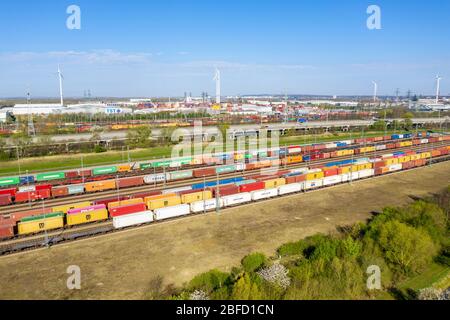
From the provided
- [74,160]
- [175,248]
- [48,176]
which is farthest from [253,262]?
[74,160]

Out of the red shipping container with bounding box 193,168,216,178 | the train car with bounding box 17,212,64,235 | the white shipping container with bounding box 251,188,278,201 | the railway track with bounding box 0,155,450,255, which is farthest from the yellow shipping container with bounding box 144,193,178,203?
the red shipping container with bounding box 193,168,216,178

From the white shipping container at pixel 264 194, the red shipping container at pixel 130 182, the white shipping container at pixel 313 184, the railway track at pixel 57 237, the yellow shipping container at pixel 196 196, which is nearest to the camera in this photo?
the railway track at pixel 57 237

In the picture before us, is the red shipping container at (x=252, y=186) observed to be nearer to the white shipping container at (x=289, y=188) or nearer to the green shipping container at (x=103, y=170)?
the white shipping container at (x=289, y=188)

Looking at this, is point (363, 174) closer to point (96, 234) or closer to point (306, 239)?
point (306, 239)

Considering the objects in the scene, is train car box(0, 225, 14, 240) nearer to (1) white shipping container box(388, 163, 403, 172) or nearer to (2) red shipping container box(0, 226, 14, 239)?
(2) red shipping container box(0, 226, 14, 239)

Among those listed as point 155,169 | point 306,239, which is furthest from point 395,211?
point 155,169

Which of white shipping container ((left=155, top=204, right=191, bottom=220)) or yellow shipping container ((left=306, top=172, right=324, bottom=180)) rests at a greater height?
yellow shipping container ((left=306, top=172, right=324, bottom=180))

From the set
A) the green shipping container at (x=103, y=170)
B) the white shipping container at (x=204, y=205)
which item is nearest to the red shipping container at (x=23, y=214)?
the white shipping container at (x=204, y=205)

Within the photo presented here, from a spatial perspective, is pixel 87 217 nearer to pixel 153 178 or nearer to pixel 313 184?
pixel 153 178
